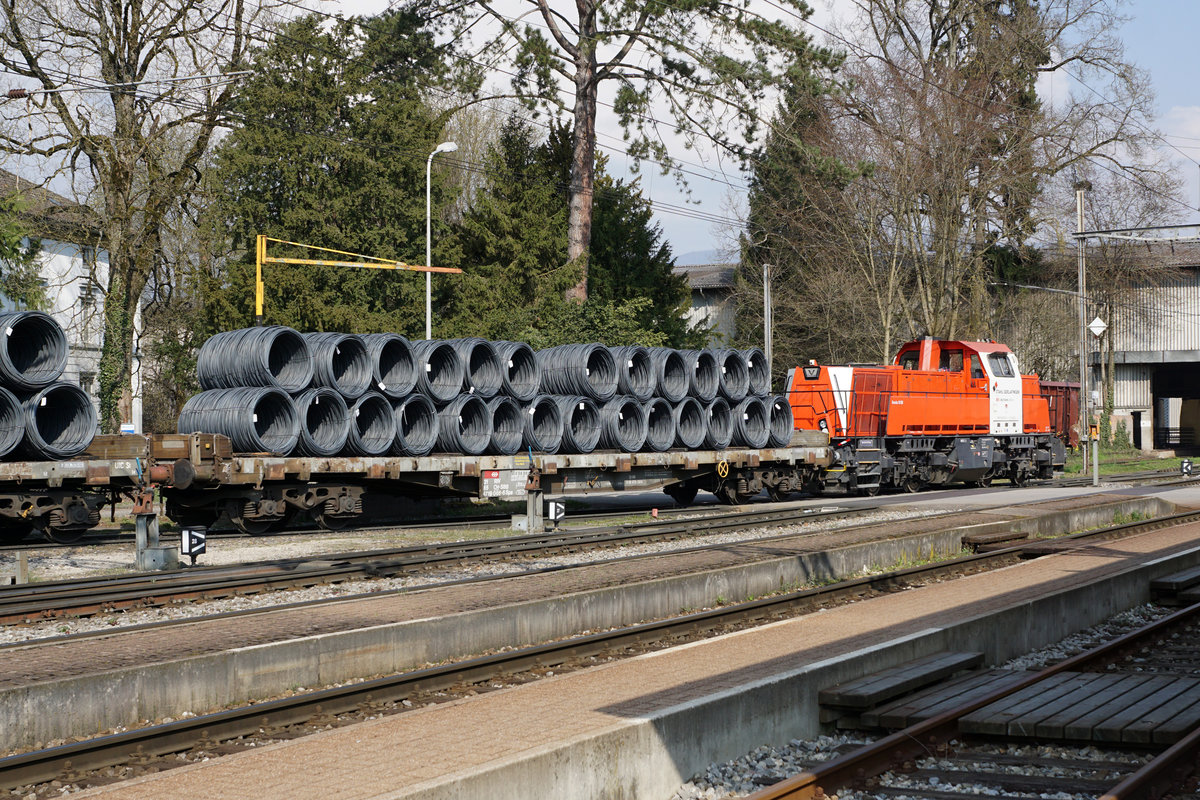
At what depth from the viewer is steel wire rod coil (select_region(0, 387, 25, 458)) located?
17.4 meters

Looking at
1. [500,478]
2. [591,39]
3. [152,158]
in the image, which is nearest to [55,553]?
[500,478]

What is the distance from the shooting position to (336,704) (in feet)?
28.2

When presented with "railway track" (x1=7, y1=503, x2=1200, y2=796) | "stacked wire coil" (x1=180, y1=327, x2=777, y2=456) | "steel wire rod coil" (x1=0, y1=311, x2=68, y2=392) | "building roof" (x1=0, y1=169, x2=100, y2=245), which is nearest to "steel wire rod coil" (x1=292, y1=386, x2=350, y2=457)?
"stacked wire coil" (x1=180, y1=327, x2=777, y2=456)

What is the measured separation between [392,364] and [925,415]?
15247 mm

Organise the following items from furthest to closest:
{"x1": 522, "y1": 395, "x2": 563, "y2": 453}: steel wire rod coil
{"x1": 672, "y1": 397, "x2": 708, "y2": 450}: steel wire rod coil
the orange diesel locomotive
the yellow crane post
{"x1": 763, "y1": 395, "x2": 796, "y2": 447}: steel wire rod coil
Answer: the yellow crane post, the orange diesel locomotive, {"x1": 763, "y1": 395, "x2": 796, "y2": 447}: steel wire rod coil, {"x1": 672, "y1": 397, "x2": 708, "y2": 450}: steel wire rod coil, {"x1": 522, "y1": 395, "x2": 563, "y2": 453}: steel wire rod coil

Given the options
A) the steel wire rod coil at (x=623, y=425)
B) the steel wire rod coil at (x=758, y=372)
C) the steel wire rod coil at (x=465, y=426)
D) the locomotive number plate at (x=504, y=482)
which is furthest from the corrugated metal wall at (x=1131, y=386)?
the locomotive number plate at (x=504, y=482)

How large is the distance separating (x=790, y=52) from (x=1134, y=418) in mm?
35691

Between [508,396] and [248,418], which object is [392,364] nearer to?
[508,396]

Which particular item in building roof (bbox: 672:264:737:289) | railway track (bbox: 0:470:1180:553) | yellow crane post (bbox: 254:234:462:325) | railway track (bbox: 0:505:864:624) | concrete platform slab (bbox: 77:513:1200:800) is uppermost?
building roof (bbox: 672:264:737:289)

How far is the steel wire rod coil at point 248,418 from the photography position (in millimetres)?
18797

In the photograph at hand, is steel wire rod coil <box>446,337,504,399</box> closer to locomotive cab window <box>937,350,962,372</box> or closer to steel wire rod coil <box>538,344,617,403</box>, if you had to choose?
steel wire rod coil <box>538,344,617,403</box>

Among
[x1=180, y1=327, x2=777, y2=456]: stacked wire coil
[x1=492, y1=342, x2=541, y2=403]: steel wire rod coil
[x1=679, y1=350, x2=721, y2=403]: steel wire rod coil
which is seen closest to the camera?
[x1=180, y1=327, x2=777, y2=456]: stacked wire coil

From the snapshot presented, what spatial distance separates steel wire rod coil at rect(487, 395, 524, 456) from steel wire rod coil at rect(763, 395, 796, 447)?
7.33 meters

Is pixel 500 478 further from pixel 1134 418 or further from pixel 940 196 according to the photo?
pixel 1134 418
